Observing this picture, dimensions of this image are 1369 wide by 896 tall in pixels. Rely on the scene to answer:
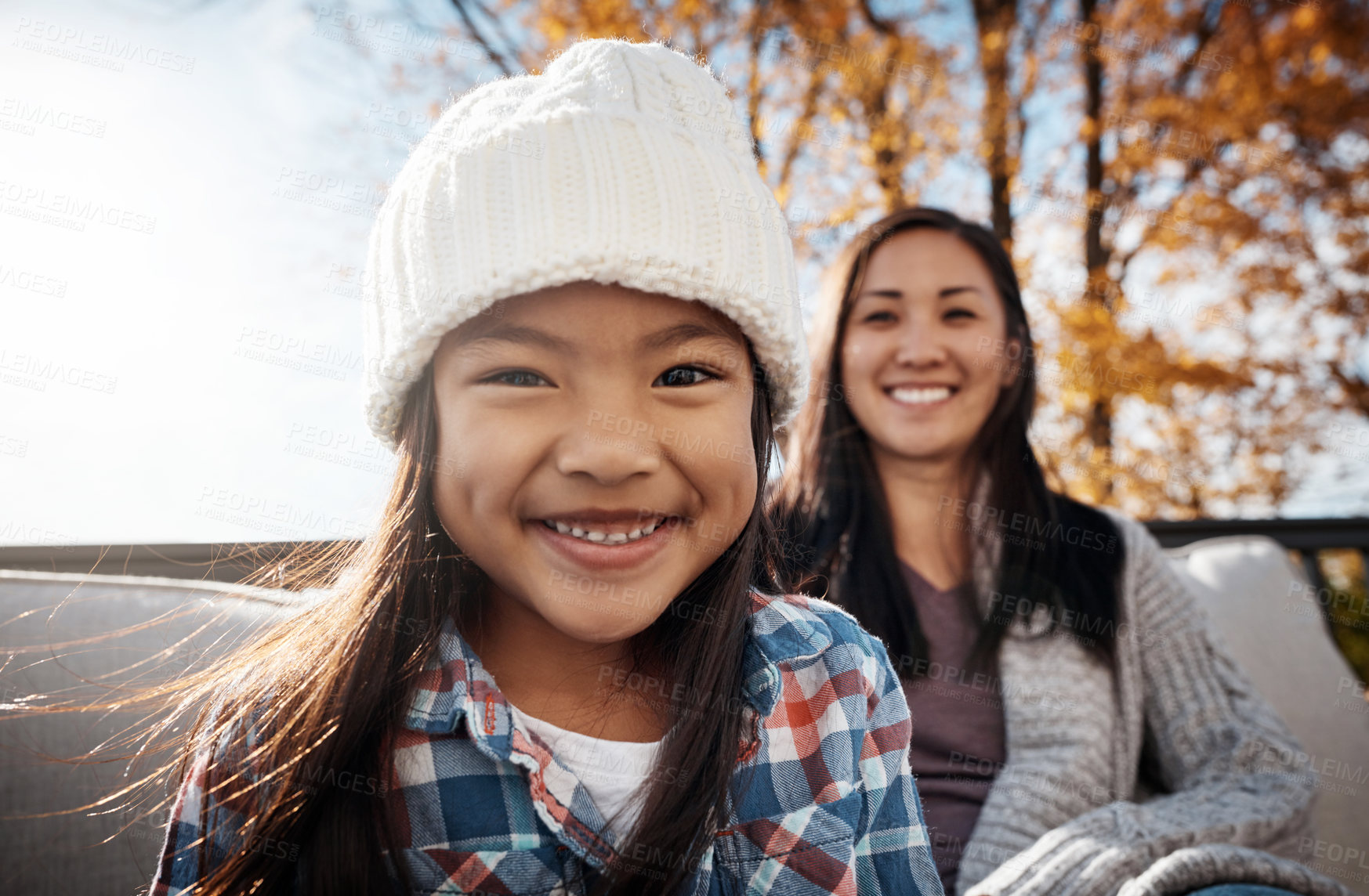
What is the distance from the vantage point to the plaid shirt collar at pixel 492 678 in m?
0.92

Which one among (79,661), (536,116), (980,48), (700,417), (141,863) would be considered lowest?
(141,863)

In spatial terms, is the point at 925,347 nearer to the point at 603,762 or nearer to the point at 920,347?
the point at 920,347

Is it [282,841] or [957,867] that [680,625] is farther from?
[957,867]

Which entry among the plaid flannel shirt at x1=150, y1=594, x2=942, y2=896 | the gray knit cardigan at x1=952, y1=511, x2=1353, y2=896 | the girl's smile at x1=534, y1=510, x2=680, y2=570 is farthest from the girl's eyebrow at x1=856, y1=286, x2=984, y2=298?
the girl's smile at x1=534, y1=510, x2=680, y2=570

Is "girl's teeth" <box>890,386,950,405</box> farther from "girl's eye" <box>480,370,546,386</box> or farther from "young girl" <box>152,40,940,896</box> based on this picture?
"girl's eye" <box>480,370,546,386</box>

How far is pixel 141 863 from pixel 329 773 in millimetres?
555

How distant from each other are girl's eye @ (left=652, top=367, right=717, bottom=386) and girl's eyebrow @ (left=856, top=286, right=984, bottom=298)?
1.02 m

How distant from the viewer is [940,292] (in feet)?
5.96

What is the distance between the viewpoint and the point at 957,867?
1.47 meters

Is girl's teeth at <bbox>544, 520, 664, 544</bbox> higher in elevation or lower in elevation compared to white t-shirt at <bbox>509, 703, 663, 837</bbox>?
higher

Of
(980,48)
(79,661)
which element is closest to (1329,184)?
(980,48)

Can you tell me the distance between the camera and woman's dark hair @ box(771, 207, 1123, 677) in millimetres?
1712

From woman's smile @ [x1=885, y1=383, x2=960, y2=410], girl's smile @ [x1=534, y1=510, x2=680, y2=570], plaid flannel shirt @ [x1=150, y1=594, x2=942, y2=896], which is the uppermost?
woman's smile @ [x1=885, y1=383, x2=960, y2=410]

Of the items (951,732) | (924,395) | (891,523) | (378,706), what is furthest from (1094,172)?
(378,706)
